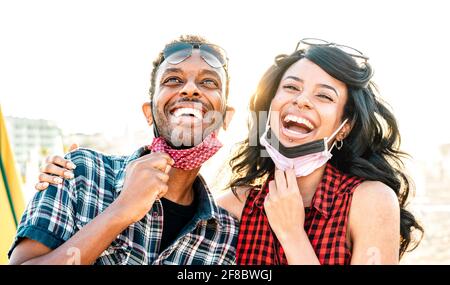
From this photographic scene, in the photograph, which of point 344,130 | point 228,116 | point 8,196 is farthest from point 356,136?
point 8,196

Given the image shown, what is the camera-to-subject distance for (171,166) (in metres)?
3.85

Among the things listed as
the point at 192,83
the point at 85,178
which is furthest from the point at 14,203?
the point at 192,83

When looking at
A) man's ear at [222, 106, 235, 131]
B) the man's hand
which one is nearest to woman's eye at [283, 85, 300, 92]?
man's ear at [222, 106, 235, 131]

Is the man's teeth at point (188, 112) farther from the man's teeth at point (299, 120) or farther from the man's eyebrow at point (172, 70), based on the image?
the man's teeth at point (299, 120)

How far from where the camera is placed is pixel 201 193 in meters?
3.97

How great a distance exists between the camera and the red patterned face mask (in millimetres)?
3738

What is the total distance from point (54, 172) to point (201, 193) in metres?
1.03

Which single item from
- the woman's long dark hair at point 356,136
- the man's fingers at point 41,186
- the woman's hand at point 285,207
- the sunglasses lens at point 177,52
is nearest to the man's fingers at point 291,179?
the woman's hand at point 285,207

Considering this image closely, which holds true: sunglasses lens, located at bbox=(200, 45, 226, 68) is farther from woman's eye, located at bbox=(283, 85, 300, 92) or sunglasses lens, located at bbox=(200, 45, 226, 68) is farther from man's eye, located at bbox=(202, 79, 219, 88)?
woman's eye, located at bbox=(283, 85, 300, 92)

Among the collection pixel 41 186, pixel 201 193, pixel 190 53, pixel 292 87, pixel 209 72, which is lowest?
pixel 201 193

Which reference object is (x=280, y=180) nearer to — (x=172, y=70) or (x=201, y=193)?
(x=201, y=193)

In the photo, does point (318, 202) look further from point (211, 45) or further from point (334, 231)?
point (211, 45)

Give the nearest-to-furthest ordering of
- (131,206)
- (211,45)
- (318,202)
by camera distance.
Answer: (131,206) → (318,202) → (211,45)
